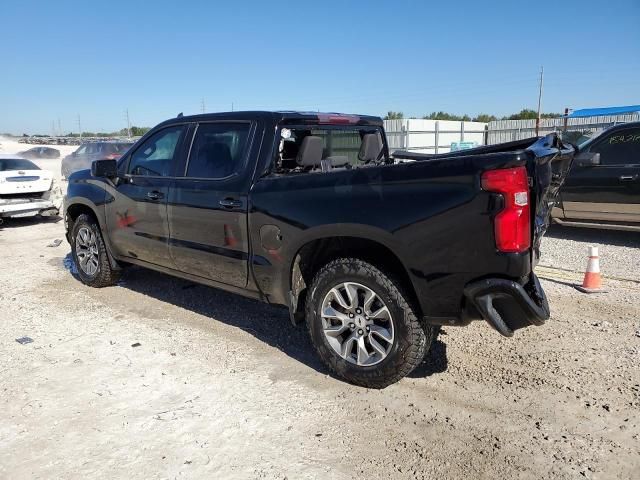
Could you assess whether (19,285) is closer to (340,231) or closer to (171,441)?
(171,441)

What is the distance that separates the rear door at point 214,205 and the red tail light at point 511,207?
74.7 inches

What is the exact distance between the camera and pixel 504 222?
9.25 feet

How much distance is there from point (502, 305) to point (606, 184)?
575 centimetres

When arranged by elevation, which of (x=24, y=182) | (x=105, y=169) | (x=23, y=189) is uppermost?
(x=105, y=169)

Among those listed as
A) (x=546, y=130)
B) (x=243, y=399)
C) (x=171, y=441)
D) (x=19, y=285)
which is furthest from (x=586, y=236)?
(x=546, y=130)

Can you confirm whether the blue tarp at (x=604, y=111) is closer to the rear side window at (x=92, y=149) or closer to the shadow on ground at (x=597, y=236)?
the shadow on ground at (x=597, y=236)

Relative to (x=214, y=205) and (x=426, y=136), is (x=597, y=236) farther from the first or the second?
(x=426, y=136)

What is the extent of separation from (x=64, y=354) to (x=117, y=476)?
1845mm

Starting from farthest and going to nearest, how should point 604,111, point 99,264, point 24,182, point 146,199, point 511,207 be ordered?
point 604,111 → point 24,182 → point 99,264 → point 146,199 → point 511,207

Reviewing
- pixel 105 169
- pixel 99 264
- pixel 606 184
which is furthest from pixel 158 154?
pixel 606 184

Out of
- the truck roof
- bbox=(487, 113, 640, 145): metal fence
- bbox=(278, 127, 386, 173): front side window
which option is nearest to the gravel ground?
bbox=(278, 127, 386, 173): front side window

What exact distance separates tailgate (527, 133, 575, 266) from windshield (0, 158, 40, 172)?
10.6 m

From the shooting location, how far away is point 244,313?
5051 millimetres

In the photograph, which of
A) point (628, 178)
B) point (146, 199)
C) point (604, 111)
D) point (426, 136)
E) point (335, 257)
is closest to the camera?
point (335, 257)
